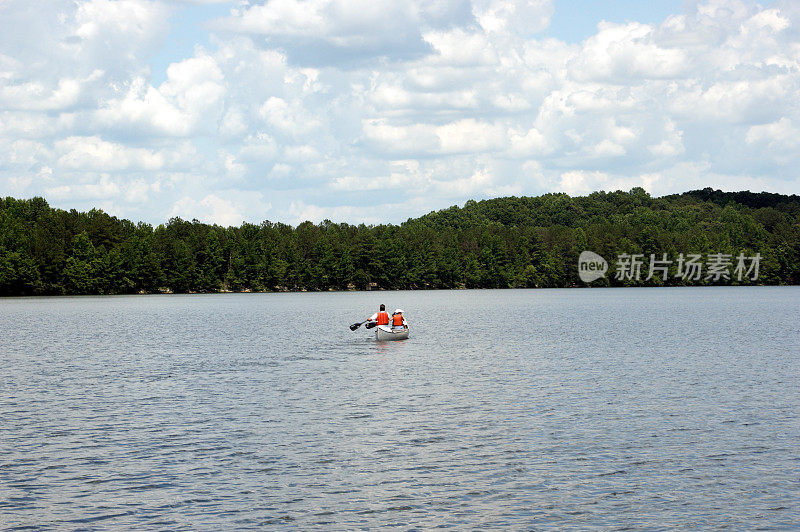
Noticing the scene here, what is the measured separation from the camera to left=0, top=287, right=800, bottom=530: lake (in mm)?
19969

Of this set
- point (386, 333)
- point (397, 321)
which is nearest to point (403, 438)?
point (386, 333)

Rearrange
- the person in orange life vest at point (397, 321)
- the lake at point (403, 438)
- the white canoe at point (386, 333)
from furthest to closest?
the person in orange life vest at point (397, 321) → the white canoe at point (386, 333) → the lake at point (403, 438)

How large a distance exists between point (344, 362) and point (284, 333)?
2526cm

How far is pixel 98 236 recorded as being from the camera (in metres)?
183

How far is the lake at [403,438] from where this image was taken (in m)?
20.0

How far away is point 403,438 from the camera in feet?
91.0

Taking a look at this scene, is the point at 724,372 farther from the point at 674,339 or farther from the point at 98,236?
the point at 98,236

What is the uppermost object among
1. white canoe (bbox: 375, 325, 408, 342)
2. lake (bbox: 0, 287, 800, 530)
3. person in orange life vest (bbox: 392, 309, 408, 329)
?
person in orange life vest (bbox: 392, 309, 408, 329)

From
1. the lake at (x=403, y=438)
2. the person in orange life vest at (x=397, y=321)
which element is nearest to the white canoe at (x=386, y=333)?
the person in orange life vest at (x=397, y=321)

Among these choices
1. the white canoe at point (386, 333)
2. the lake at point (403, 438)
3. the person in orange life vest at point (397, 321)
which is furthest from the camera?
the person in orange life vest at point (397, 321)

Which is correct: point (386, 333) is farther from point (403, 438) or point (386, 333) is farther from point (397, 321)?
point (403, 438)

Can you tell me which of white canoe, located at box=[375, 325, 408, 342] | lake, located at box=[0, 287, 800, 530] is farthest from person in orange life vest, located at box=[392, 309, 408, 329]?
lake, located at box=[0, 287, 800, 530]

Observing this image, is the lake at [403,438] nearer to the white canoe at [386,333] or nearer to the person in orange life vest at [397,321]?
the white canoe at [386,333]

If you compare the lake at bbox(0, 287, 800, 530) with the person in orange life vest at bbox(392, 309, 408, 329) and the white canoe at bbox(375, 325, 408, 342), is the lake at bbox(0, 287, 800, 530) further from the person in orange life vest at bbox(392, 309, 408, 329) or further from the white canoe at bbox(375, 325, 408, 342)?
the person in orange life vest at bbox(392, 309, 408, 329)
